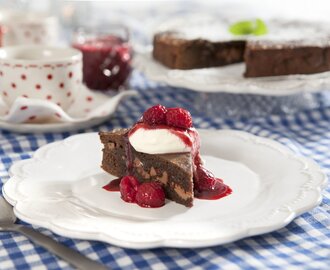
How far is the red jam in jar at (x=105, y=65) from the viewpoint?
2.98 m

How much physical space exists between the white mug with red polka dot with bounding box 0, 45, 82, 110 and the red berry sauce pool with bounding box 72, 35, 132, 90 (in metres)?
0.44

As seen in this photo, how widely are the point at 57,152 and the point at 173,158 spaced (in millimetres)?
444

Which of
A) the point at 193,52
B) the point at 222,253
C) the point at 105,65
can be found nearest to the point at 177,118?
the point at 222,253

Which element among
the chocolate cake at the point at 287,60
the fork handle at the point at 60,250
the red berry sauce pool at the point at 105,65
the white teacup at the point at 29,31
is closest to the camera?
the fork handle at the point at 60,250

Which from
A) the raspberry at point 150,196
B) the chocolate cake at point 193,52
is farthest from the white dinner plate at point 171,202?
the chocolate cake at point 193,52

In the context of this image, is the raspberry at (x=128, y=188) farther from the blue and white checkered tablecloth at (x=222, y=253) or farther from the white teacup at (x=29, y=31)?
the white teacup at (x=29, y=31)

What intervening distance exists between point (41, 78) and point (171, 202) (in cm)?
92

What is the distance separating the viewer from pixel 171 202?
1.73 m

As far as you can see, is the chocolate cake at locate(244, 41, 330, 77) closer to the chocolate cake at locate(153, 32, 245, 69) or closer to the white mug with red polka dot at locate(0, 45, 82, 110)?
the chocolate cake at locate(153, 32, 245, 69)

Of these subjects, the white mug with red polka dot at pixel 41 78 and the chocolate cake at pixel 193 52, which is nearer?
the white mug with red polka dot at pixel 41 78

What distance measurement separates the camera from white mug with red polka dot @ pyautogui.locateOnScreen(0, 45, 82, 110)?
93.7 inches

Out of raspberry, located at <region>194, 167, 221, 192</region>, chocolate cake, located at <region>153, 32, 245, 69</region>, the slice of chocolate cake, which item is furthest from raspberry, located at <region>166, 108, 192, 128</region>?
chocolate cake, located at <region>153, 32, 245, 69</region>

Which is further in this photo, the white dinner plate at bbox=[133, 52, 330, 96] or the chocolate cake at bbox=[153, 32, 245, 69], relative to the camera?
the chocolate cake at bbox=[153, 32, 245, 69]

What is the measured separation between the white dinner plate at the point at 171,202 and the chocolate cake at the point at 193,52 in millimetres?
742
